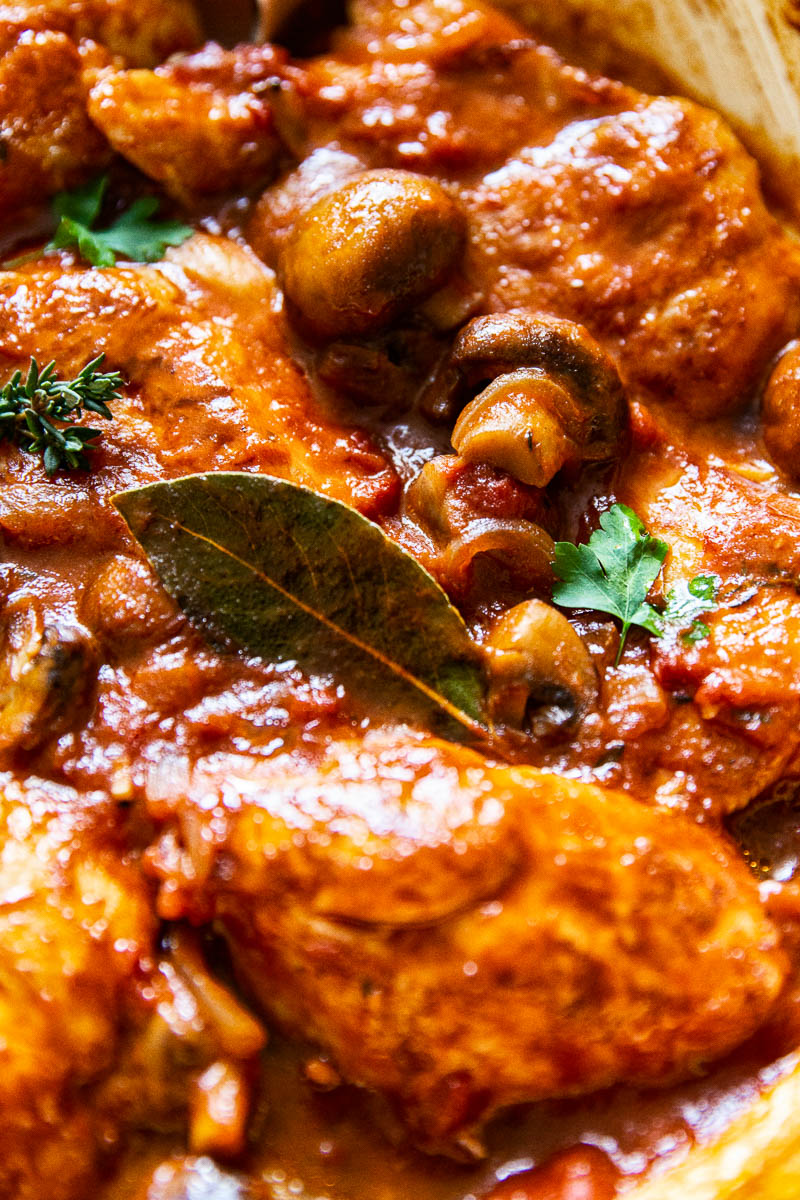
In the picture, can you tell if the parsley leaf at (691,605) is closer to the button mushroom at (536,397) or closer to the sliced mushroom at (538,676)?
the sliced mushroom at (538,676)

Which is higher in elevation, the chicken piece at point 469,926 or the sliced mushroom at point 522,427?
the sliced mushroom at point 522,427

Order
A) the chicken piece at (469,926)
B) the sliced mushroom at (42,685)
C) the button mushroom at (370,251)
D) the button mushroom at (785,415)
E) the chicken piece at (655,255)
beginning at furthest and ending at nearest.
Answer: the chicken piece at (655,255), the button mushroom at (785,415), the button mushroom at (370,251), the sliced mushroom at (42,685), the chicken piece at (469,926)

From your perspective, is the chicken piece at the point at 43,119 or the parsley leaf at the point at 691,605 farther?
the chicken piece at the point at 43,119

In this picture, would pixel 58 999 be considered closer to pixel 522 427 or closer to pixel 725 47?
pixel 522 427

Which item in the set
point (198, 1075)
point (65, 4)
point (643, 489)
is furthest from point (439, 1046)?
point (65, 4)

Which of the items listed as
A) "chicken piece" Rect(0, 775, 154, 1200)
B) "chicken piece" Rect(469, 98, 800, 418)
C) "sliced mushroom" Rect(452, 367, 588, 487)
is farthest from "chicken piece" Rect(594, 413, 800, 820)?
"chicken piece" Rect(0, 775, 154, 1200)

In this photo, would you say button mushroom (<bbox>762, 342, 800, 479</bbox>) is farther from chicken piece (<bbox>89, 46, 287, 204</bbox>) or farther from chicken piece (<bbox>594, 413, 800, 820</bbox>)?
chicken piece (<bbox>89, 46, 287, 204</bbox>)

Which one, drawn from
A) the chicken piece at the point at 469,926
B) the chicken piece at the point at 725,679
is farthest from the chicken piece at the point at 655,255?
the chicken piece at the point at 469,926
